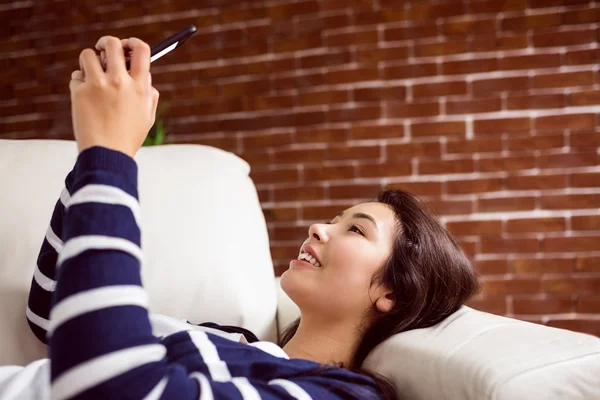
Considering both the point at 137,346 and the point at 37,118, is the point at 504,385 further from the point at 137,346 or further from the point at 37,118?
the point at 37,118

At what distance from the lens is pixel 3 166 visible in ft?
4.02

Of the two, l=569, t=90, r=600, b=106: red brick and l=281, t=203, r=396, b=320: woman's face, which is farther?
l=569, t=90, r=600, b=106: red brick

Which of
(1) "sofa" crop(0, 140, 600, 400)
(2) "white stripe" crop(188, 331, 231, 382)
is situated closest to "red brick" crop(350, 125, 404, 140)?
(1) "sofa" crop(0, 140, 600, 400)

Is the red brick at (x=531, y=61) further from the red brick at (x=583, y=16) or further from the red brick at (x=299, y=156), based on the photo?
the red brick at (x=299, y=156)

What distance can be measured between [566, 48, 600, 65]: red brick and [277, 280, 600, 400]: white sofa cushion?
1.56m

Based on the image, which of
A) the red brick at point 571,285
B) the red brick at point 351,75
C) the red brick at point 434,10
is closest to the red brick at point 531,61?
the red brick at point 434,10

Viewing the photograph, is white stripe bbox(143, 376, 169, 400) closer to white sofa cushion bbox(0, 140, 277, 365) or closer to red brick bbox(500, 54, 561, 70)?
white sofa cushion bbox(0, 140, 277, 365)

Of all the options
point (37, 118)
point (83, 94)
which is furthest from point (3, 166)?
point (37, 118)

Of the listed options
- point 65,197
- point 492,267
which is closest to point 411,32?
point 492,267

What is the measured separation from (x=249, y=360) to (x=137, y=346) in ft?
0.82

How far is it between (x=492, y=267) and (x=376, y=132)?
0.72m

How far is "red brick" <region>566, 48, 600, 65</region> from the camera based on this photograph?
209cm

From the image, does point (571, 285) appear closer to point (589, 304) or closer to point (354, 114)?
point (589, 304)

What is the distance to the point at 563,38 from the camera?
2105 millimetres
